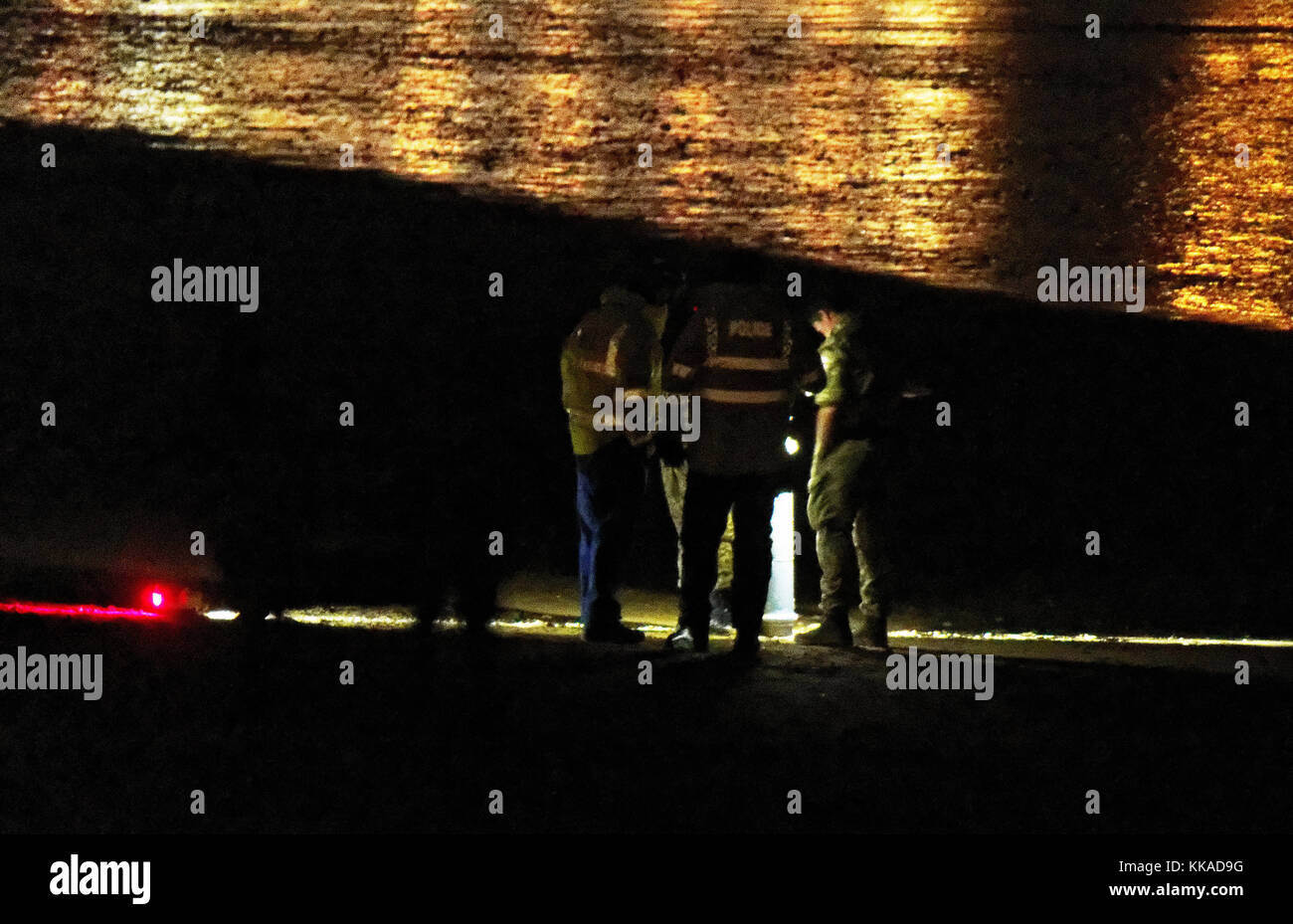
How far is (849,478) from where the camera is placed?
31.0 feet

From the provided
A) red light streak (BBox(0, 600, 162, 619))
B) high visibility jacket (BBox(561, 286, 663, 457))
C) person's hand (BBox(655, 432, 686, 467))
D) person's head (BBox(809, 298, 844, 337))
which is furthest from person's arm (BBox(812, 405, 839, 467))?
red light streak (BBox(0, 600, 162, 619))

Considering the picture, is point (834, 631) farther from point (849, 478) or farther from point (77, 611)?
point (77, 611)

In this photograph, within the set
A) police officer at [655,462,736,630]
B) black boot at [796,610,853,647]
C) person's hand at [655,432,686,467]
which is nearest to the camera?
person's hand at [655,432,686,467]

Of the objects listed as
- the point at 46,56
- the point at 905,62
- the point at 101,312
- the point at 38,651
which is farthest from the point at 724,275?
the point at 46,56

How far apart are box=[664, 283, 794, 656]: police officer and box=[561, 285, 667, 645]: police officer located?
1.19ft

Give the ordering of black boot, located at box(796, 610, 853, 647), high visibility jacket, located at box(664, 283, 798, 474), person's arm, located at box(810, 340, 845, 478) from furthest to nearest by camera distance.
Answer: black boot, located at box(796, 610, 853, 647), person's arm, located at box(810, 340, 845, 478), high visibility jacket, located at box(664, 283, 798, 474)

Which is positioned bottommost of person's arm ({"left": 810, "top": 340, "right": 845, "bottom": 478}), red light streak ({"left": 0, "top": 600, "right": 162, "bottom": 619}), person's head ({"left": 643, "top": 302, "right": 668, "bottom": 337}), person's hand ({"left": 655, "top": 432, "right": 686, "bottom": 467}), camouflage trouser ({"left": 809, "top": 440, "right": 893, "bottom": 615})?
red light streak ({"left": 0, "top": 600, "right": 162, "bottom": 619})

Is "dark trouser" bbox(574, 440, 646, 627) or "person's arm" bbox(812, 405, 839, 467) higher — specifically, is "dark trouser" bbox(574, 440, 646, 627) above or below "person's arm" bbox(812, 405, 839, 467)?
below

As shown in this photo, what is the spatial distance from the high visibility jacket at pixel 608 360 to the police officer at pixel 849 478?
962 millimetres

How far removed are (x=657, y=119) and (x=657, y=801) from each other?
22.5 feet

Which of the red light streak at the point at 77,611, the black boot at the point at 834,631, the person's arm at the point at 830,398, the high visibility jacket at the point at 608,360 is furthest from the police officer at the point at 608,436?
the red light streak at the point at 77,611

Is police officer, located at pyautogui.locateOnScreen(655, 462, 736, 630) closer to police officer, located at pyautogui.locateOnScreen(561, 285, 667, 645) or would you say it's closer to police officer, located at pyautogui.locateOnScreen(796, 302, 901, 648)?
police officer, located at pyautogui.locateOnScreen(561, 285, 667, 645)

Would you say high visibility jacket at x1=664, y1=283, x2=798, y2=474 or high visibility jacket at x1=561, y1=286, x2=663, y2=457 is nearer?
high visibility jacket at x1=664, y1=283, x2=798, y2=474

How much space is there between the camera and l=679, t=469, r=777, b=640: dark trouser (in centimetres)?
866
